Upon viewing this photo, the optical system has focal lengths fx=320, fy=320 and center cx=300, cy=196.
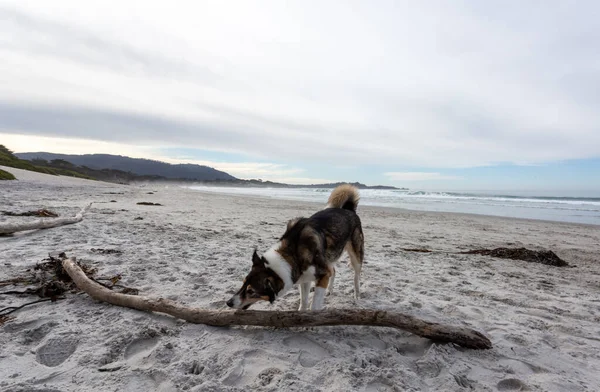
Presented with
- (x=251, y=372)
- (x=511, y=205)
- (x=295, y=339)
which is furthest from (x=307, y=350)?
(x=511, y=205)

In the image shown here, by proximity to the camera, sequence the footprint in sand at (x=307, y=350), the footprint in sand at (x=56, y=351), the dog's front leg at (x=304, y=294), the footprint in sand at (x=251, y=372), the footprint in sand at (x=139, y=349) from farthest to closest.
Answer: the dog's front leg at (x=304, y=294)
the footprint in sand at (x=307, y=350)
the footprint in sand at (x=139, y=349)
the footprint in sand at (x=56, y=351)
the footprint in sand at (x=251, y=372)

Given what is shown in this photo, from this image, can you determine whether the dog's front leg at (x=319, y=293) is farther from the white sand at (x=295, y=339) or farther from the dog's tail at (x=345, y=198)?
the dog's tail at (x=345, y=198)

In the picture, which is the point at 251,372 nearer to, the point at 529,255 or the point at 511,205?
the point at 529,255

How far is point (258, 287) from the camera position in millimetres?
3875

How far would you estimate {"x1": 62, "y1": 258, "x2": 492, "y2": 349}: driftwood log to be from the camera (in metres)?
3.46

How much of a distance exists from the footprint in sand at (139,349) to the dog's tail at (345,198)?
12.7 feet

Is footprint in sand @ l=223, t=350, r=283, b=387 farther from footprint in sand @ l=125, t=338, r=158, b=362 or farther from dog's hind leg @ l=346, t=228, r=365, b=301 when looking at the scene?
dog's hind leg @ l=346, t=228, r=365, b=301

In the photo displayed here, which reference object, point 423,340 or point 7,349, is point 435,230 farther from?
point 7,349

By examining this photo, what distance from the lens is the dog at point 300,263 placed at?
153 inches

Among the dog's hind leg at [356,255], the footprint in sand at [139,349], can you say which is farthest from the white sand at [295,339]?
the dog's hind leg at [356,255]

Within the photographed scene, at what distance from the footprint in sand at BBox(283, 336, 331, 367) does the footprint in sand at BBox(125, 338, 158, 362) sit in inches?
53.5

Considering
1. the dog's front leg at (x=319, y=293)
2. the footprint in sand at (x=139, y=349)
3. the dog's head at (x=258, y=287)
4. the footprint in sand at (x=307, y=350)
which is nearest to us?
the footprint in sand at (x=139, y=349)

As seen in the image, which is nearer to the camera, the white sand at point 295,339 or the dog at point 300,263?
the white sand at point 295,339

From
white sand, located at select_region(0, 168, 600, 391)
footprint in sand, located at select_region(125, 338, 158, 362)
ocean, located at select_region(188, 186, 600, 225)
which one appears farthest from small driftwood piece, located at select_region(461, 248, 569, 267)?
ocean, located at select_region(188, 186, 600, 225)
